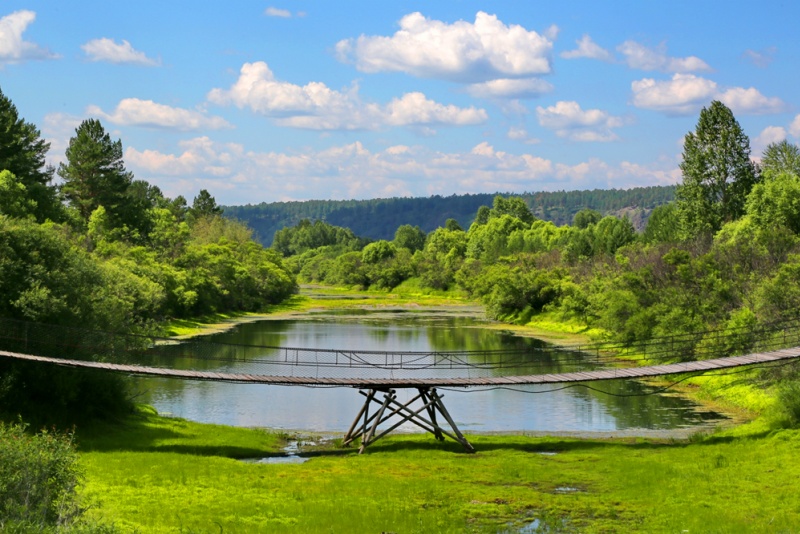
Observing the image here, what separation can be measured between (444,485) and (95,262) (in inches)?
1085

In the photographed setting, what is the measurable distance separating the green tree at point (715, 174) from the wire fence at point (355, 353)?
22227 millimetres

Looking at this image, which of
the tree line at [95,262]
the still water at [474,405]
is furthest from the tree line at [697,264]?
the tree line at [95,262]

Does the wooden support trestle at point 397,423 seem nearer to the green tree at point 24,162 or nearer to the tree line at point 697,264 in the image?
the tree line at point 697,264

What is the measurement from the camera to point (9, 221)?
34375mm

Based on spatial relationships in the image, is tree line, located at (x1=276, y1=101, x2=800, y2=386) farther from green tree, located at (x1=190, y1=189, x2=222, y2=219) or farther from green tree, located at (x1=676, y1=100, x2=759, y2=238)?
green tree, located at (x1=190, y1=189, x2=222, y2=219)

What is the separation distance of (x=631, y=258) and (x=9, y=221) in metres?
53.3

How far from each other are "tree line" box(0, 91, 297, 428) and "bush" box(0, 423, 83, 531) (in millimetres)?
13378

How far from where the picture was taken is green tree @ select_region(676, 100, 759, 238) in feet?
266

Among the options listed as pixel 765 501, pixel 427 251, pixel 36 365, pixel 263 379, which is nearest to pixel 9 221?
pixel 36 365

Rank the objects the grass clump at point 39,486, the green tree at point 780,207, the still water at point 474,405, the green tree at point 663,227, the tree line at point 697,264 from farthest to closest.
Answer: the green tree at point 663,227
the green tree at point 780,207
the tree line at point 697,264
the still water at point 474,405
the grass clump at point 39,486

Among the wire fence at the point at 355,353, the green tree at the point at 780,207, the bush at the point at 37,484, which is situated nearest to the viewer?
the bush at the point at 37,484

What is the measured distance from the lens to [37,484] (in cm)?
1752

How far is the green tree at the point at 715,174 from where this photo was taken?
266 ft

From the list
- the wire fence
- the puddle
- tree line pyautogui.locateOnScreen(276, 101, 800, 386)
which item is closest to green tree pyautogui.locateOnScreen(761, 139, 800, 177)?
tree line pyautogui.locateOnScreen(276, 101, 800, 386)
